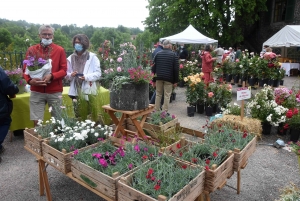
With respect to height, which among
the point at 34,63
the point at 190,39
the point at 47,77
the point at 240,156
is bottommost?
the point at 240,156

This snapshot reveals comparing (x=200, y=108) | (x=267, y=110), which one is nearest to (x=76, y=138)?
(x=267, y=110)

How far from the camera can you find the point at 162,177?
185 centimetres

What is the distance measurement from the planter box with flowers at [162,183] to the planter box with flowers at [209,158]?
0.25ft

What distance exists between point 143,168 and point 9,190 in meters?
1.93

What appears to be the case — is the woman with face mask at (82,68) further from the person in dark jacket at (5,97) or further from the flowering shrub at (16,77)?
Answer: the flowering shrub at (16,77)

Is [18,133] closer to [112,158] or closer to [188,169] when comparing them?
[112,158]

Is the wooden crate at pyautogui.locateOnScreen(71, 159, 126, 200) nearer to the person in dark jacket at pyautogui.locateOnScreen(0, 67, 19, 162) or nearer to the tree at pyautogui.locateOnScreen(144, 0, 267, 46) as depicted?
the person in dark jacket at pyautogui.locateOnScreen(0, 67, 19, 162)

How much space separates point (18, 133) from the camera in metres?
4.47

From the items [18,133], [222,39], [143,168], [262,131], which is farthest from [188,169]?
[222,39]

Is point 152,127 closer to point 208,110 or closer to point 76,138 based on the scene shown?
point 76,138

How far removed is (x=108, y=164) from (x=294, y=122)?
3.62 meters

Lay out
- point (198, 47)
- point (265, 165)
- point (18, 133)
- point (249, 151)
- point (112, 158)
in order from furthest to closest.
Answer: point (198, 47), point (18, 133), point (265, 165), point (249, 151), point (112, 158)

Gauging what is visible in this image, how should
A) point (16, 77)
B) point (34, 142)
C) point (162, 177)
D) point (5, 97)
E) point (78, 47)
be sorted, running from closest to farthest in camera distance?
point (162, 177) < point (34, 142) < point (78, 47) < point (5, 97) < point (16, 77)

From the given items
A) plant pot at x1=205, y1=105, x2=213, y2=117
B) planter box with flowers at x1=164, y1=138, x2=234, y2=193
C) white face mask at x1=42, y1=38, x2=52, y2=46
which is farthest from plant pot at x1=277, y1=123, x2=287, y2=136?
white face mask at x1=42, y1=38, x2=52, y2=46
